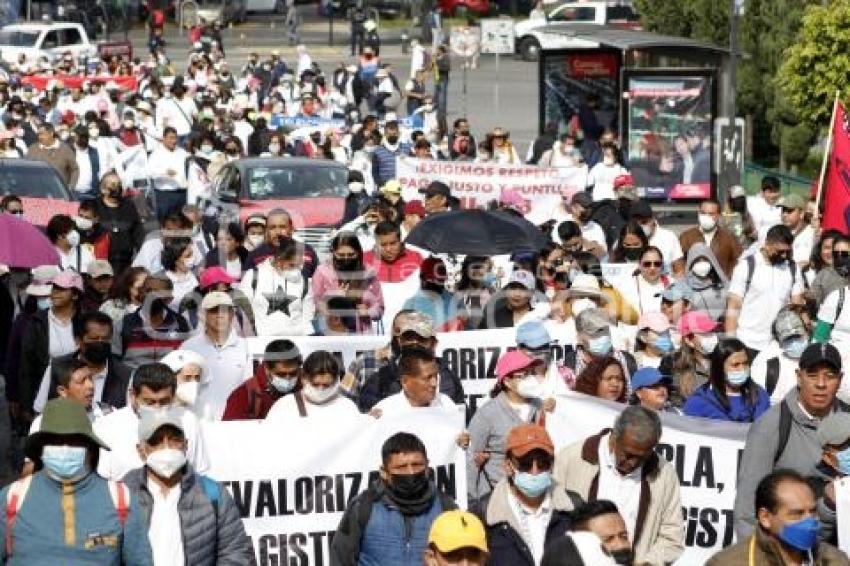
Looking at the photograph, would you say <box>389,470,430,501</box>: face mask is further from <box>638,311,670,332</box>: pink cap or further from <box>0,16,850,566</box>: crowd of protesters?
<box>638,311,670,332</box>: pink cap

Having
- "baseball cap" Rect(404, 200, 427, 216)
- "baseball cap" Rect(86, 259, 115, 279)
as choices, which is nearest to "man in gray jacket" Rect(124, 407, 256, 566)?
"baseball cap" Rect(86, 259, 115, 279)

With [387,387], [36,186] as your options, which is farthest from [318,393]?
[36,186]

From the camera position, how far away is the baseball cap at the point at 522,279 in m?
14.3

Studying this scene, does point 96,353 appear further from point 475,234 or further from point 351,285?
point 475,234

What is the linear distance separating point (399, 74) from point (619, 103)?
97.0 feet

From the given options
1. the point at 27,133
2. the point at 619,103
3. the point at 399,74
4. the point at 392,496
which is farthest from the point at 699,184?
the point at 399,74

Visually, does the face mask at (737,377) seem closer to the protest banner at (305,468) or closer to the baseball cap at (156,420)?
the protest banner at (305,468)

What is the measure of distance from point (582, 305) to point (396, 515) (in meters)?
5.02

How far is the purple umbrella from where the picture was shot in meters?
15.5

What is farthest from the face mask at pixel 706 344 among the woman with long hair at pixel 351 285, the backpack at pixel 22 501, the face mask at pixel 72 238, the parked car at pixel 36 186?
the parked car at pixel 36 186

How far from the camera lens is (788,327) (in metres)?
12.4

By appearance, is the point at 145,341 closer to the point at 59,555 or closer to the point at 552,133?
the point at 59,555

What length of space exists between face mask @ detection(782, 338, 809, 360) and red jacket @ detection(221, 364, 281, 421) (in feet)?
8.37

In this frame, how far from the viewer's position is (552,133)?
103 feet
